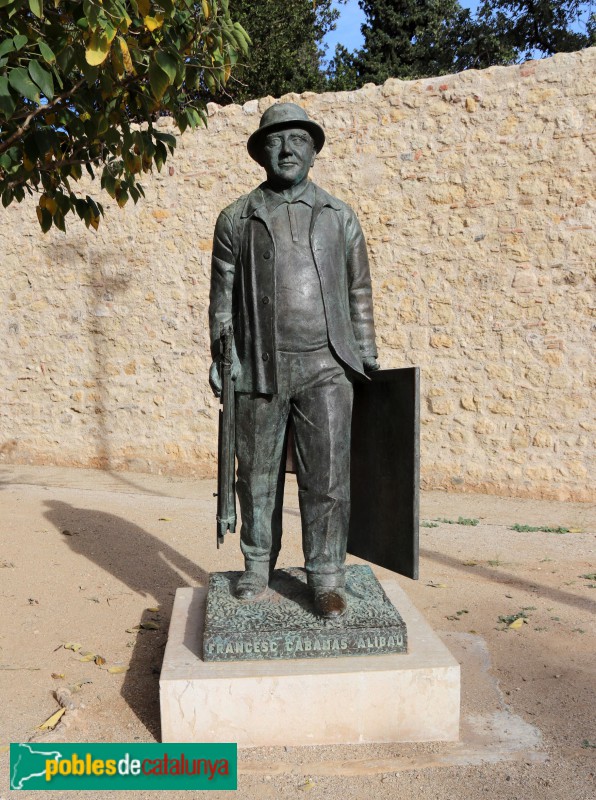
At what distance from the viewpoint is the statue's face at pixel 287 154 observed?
3098 millimetres

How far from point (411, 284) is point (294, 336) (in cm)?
489

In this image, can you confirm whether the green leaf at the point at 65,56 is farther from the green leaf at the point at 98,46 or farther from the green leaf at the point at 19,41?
the green leaf at the point at 98,46

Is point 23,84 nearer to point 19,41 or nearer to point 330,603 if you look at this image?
point 19,41

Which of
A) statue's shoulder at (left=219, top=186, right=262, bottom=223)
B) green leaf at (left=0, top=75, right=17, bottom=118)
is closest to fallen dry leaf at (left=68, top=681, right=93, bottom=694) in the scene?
statue's shoulder at (left=219, top=186, right=262, bottom=223)

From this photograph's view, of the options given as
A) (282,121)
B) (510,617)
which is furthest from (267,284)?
(510,617)

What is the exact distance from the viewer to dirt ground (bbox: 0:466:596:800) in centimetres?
271

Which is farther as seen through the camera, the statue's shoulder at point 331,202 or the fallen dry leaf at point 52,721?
the statue's shoulder at point 331,202

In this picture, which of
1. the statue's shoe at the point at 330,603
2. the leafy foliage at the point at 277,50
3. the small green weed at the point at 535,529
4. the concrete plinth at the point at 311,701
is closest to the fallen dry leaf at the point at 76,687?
the concrete plinth at the point at 311,701

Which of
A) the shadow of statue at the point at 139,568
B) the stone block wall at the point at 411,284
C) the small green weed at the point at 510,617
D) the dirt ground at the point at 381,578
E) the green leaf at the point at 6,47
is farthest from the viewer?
the stone block wall at the point at 411,284

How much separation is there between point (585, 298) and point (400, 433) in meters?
4.75

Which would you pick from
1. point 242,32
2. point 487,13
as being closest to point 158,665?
point 242,32

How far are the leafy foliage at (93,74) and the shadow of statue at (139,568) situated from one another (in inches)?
84.0

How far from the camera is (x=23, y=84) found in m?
2.88

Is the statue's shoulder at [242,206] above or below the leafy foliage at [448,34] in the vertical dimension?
below
